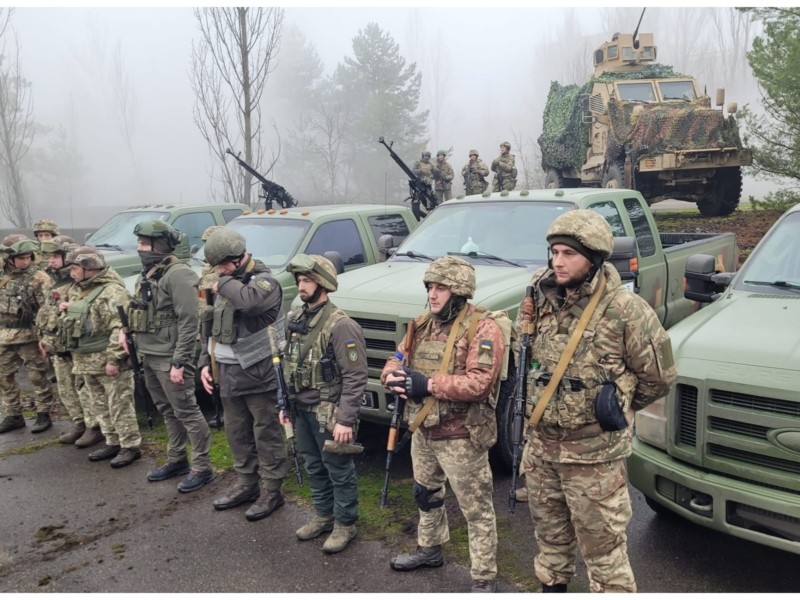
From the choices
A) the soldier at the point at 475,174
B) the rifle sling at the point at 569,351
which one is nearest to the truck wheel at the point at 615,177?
the soldier at the point at 475,174

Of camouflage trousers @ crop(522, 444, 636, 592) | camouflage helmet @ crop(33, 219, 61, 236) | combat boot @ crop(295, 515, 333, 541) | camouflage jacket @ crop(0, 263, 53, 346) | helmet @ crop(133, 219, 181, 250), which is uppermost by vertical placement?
helmet @ crop(133, 219, 181, 250)

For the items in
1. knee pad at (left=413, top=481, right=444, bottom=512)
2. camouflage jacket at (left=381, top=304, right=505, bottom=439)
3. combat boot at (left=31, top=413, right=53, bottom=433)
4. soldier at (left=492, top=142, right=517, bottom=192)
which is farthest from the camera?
soldier at (left=492, top=142, right=517, bottom=192)

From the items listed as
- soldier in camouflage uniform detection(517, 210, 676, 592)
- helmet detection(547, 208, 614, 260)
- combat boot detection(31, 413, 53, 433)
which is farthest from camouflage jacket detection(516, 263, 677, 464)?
combat boot detection(31, 413, 53, 433)

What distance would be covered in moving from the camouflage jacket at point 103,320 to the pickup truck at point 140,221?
11.1ft

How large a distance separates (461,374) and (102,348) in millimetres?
3310

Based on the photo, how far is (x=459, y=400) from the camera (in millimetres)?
3129

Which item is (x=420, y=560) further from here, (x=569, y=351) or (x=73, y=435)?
(x=73, y=435)

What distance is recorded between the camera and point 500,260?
528 cm

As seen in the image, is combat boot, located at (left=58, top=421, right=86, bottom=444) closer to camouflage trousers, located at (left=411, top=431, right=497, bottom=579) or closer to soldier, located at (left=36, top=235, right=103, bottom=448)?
soldier, located at (left=36, top=235, right=103, bottom=448)

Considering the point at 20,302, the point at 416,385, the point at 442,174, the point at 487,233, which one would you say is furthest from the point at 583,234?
the point at 442,174

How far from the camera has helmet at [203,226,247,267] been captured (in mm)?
4051

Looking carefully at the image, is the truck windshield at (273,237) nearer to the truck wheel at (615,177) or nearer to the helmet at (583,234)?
the helmet at (583,234)

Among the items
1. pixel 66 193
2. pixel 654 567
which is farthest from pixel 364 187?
pixel 654 567

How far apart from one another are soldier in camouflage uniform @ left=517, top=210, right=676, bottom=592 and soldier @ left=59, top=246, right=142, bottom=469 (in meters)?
3.64
